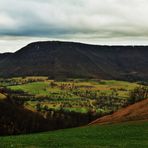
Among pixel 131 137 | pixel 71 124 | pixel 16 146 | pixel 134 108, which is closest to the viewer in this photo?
pixel 16 146

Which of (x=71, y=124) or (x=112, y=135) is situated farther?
(x=71, y=124)

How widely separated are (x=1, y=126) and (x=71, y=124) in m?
31.1

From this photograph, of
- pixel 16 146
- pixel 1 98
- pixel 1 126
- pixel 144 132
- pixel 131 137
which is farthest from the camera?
pixel 1 98

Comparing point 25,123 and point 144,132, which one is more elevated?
point 144,132

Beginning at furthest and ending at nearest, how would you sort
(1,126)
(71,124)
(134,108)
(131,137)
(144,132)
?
1. (71,124)
2. (1,126)
3. (134,108)
4. (144,132)
5. (131,137)

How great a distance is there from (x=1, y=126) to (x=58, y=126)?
915 inches

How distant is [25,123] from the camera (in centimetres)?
15662

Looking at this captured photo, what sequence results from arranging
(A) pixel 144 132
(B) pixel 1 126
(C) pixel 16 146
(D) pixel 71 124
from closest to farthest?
(C) pixel 16 146, (A) pixel 144 132, (B) pixel 1 126, (D) pixel 71 124

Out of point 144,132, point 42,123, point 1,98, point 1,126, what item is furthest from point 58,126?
point 144,132

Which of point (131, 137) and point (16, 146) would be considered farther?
point (131, 137)

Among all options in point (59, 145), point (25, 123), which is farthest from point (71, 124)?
point (59, 145)

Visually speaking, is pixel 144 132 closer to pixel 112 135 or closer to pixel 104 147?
pixel 112 135

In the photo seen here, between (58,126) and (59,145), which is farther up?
(59,145)

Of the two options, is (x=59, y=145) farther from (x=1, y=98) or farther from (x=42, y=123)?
(x=1, y=98)
